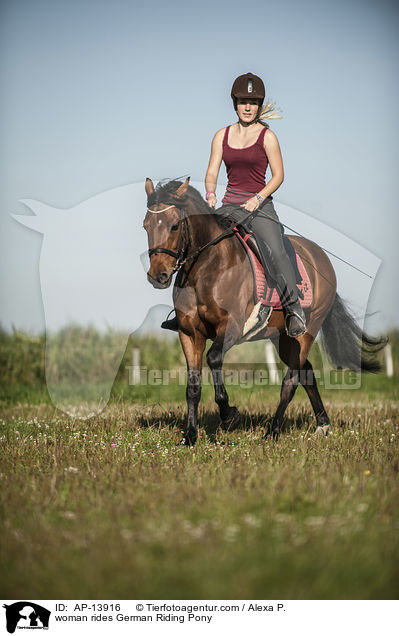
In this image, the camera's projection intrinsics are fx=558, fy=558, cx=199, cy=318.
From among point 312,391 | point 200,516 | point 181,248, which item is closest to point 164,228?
point 181,248

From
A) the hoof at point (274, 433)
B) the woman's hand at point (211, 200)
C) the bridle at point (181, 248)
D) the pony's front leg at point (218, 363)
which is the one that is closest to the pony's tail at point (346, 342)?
the hoof at point (274, 433)

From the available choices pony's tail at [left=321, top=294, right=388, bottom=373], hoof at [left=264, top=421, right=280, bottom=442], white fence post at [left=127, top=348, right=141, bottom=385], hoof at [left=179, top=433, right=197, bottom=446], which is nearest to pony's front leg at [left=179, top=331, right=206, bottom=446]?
hoof at [left=179, top=433, right=197, bottom=446]

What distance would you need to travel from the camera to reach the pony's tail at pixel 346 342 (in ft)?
25.6

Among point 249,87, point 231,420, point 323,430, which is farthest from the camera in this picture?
point 323,430

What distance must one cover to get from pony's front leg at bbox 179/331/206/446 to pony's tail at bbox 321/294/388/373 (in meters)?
2.49

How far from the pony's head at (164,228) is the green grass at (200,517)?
6.04ft

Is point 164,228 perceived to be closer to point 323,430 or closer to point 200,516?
point 200,516

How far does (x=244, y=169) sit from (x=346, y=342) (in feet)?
10.1

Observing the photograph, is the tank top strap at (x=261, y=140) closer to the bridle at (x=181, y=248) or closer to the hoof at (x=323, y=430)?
the bridle at (x=181, y=248)

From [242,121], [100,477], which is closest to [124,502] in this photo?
[100,477]

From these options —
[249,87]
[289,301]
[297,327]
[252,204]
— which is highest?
[249,87]

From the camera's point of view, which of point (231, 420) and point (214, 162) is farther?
point (231, 420)

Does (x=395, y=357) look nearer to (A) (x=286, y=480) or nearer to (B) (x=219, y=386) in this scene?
(B) (x=219, y=386)
